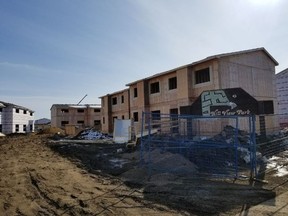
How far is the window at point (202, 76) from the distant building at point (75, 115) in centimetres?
4240

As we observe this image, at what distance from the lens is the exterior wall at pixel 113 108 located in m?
35.0

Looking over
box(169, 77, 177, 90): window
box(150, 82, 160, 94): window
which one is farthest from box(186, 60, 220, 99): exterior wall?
box(150, 82, 160, 94): window

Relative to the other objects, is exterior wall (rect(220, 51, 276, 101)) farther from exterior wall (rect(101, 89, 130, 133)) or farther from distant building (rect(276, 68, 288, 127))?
exterior wall (rect(101, 89, 130, 133))

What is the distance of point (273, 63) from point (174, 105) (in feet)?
31.2

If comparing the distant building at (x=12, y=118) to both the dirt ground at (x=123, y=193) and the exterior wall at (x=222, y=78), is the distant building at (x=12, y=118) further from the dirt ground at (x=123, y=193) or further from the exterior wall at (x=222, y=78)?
the dirt ground at (x=123, y=193)

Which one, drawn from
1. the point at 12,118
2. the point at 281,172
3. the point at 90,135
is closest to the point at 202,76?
the point at 281,172

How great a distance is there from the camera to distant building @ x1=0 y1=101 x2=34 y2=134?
168 ft

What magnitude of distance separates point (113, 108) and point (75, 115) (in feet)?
84.2

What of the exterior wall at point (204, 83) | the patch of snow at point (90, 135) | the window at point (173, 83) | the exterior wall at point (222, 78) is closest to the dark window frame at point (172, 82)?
the window at point (173, 83)

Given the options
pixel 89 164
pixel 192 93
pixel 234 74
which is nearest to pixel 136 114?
pixel 192 93

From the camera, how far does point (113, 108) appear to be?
38.9 meters

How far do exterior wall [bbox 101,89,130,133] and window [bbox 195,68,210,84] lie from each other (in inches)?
529

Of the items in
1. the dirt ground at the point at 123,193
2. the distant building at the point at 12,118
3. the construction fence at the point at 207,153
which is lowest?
the dirt ground at the point at 123,193

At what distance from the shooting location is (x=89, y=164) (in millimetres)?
13422
